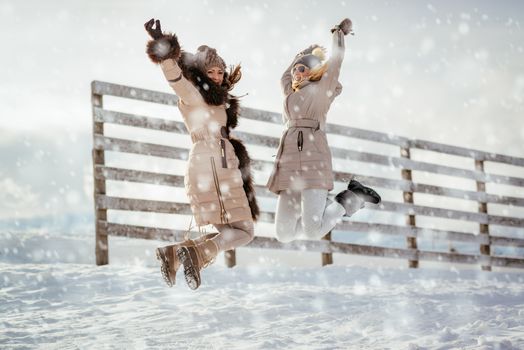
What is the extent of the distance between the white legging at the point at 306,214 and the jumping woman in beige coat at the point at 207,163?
311mm

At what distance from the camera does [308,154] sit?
3438mm

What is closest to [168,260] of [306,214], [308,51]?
[306,214]

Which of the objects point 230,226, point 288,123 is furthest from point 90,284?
point 288,123

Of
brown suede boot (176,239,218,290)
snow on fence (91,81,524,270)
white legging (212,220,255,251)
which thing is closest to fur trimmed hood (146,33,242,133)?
white legging (212,220,255,251)

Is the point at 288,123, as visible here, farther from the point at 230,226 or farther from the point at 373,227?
the point at 373,227

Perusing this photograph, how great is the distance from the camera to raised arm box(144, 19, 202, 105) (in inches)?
116

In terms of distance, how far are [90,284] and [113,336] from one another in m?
1.41

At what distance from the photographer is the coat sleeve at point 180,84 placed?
3.03 m

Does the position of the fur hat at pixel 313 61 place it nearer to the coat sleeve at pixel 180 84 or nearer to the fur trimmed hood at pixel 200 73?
the fur trimmed hood at pixel 200 73

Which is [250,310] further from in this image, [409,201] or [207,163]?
[409,201]

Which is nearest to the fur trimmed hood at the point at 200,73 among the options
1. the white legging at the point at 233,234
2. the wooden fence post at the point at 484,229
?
the white legging at the point at 233,234

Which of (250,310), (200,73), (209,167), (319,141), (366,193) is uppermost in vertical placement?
(200,73)

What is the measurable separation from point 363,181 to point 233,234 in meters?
4.33

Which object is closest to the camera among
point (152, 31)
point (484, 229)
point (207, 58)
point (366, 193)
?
point (152, 31)
